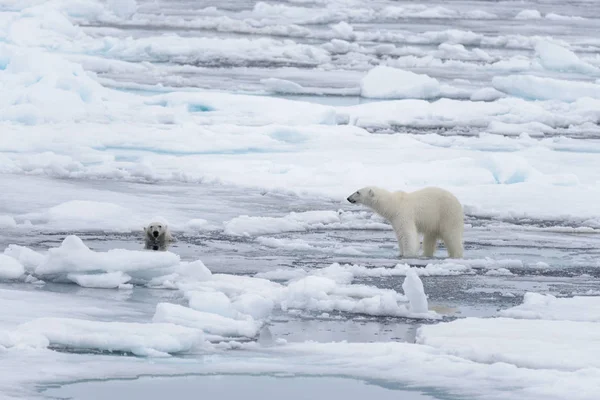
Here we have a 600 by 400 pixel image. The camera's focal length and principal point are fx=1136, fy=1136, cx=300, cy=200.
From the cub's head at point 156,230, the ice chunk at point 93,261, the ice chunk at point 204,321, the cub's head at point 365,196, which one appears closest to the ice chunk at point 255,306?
the ice chunk at point 204,321

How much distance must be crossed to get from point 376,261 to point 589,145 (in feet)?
21.3

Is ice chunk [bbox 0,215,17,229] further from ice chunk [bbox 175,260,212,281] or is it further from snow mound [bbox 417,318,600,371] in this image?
snow mound [bbox 417,318,600,371]

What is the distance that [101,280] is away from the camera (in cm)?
554

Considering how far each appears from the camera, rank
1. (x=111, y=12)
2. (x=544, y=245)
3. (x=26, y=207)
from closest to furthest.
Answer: (x=544, y=245) < (x=26, y=207) < (x=111, y=12)

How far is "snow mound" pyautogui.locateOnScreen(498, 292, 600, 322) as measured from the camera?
5.09 meters

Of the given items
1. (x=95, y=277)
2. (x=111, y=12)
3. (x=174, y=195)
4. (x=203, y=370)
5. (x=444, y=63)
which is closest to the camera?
(x=203, y=370)

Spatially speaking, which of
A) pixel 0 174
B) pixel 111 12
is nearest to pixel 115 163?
pixel 0 174

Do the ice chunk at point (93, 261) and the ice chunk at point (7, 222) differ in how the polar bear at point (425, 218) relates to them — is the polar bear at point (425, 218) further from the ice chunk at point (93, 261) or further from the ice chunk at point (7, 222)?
the ice chunk at point (7, 222)

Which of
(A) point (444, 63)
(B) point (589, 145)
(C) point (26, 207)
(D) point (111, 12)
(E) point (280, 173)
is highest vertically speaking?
(D) point (111, 12)

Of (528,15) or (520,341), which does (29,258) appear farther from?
(528,15)

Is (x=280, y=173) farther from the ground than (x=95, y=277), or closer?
farther from the ground

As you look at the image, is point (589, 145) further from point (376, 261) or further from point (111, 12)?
point (111, 12)

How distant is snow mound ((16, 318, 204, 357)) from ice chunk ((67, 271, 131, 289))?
1.04m

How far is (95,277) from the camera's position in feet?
18.2
